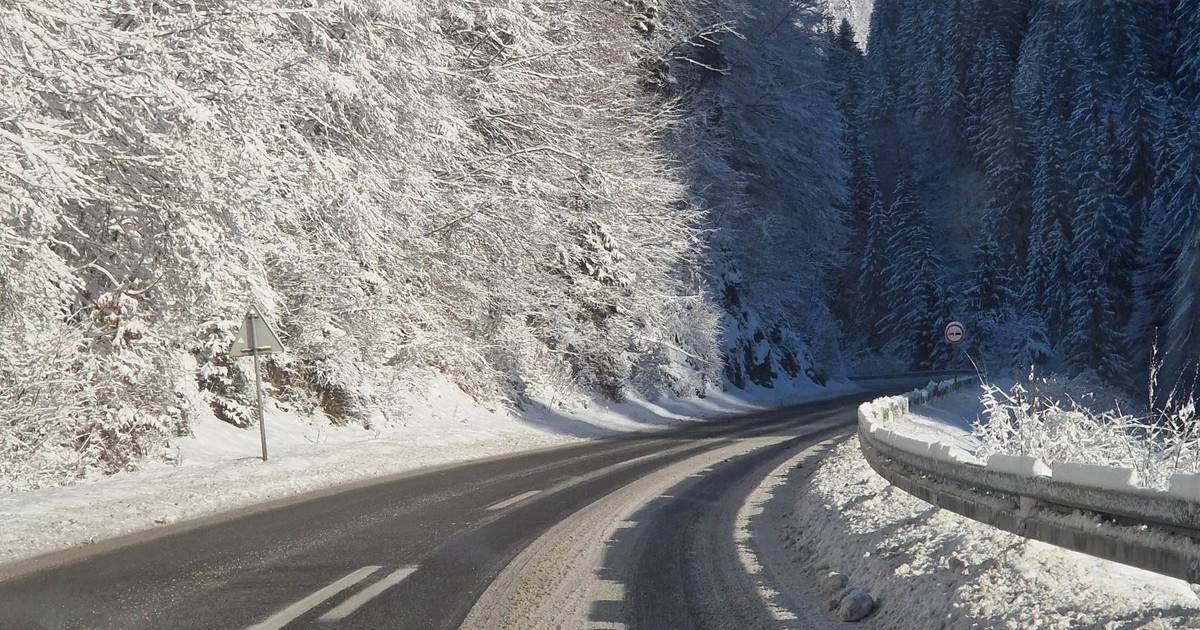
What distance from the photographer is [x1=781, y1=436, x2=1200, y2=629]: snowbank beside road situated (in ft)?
13.4

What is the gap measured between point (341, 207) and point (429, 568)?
398 inches

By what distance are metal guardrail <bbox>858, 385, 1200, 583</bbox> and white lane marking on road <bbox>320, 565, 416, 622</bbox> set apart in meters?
3.69

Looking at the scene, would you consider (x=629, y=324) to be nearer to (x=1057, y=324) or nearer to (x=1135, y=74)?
(x=1057, y=324)

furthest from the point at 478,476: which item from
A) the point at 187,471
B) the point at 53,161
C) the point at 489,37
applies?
the point at 489,37

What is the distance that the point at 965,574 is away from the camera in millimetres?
5004

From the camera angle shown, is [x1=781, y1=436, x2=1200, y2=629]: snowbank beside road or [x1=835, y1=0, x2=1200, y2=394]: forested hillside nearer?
[x1=781, y1=436, x2=1200, y2=629]: snowbank beside road

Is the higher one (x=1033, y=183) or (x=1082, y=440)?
(x=1033, y=183)

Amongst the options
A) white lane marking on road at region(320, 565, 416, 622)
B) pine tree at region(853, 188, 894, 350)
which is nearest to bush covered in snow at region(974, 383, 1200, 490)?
white lane marking on road at region(320, 565, 416, 622)

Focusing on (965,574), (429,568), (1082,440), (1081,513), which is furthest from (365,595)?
(1082,440)

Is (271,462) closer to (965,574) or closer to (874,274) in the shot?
(965,574)

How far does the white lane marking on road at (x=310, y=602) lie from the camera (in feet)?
16.7

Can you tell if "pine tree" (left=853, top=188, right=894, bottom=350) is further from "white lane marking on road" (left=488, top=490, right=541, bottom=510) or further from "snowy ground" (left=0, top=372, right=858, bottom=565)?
"white lane marking on road" (left=488, top=490, right=541, bottom=510)

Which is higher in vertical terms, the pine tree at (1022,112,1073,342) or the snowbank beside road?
the pine tree at (1022,112,1073,342)

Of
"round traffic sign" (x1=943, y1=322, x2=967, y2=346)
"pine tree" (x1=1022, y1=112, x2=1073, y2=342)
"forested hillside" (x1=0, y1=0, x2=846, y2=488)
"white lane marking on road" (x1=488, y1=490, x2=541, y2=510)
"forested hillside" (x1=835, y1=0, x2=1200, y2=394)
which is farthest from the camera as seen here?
"pine tree" (x1=1022, y1=112, x2=1073, y2=342)
